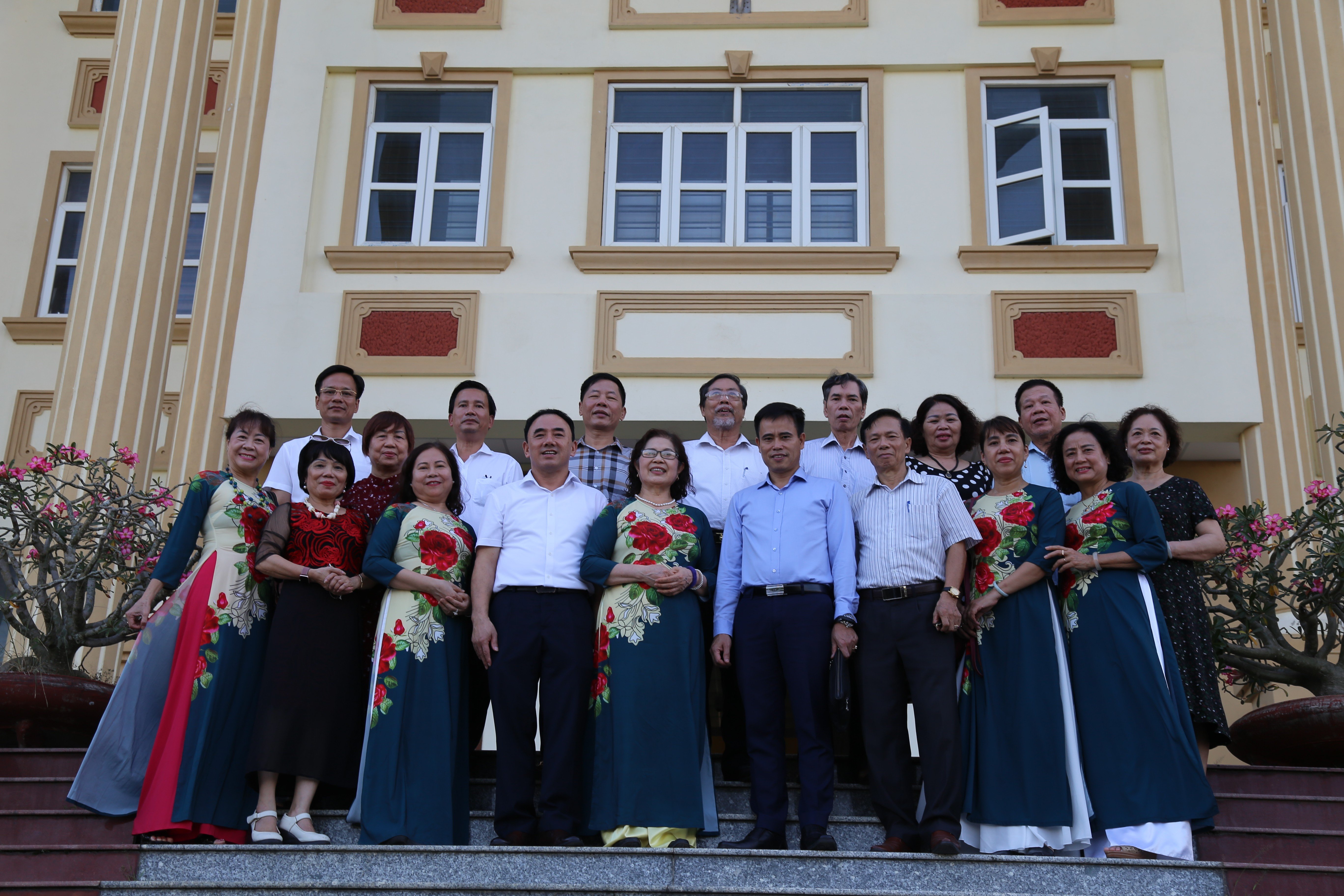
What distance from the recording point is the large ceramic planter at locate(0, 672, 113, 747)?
510 cm

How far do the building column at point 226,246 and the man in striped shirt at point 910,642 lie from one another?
562 cm

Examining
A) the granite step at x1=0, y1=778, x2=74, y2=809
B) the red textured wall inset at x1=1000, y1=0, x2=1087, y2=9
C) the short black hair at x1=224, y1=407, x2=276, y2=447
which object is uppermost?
the red textured wall inset at x1=1000, y1=0, x2=1087, y2=9

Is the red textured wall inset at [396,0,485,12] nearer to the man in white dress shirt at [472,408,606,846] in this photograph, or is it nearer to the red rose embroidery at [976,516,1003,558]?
the man in white dress shirt at [472,408,606,846]

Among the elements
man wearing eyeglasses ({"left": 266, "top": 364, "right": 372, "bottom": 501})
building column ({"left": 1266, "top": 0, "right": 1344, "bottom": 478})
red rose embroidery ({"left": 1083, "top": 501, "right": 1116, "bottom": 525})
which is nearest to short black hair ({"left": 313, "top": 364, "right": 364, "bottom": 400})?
man wearing eyeglasses ({"left": 266, "top": 364, "right": 372, "bottom": 501})

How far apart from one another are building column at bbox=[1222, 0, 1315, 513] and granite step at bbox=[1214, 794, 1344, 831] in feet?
13.9

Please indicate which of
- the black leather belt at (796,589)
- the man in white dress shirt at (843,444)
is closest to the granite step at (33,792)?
the black leather belt at (796,589)

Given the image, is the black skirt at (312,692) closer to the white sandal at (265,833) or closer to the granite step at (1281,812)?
the white sandal at (265,833)

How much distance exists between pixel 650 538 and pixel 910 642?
3.22 feet

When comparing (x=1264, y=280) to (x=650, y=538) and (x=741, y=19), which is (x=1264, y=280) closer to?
(x=741, y=19)

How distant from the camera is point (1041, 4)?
9.36 metres

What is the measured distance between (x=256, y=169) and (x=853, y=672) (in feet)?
21.9

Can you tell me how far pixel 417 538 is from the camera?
4555 mm

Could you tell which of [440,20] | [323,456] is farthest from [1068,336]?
[323,456]

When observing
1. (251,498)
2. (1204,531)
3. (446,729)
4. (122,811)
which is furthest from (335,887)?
(1204,531)
